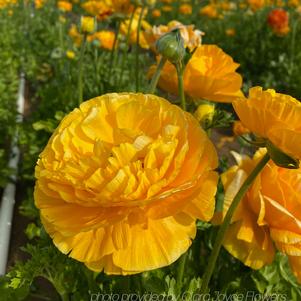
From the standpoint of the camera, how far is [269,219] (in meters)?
0.80

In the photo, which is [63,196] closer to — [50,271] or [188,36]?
[50,271]

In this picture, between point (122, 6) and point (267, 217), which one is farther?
point (122, 6)

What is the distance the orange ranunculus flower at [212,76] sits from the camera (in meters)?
1.04

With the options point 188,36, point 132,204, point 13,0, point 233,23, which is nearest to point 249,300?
point 132,204

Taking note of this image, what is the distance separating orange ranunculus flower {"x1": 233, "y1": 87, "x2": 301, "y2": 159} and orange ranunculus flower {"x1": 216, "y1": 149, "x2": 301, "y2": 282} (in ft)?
0.51

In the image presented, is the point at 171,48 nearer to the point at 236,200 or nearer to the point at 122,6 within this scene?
the point at 236,200

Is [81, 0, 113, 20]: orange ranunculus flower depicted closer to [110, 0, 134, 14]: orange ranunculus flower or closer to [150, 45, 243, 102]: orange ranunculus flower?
[110, 0, 134, 14]: orange ranunculus flower

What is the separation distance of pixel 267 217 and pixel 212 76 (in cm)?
37

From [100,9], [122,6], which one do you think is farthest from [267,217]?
[100,9]

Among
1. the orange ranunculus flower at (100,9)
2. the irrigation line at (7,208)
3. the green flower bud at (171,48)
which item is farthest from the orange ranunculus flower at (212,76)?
the orange ranunculus flower at (100,9)

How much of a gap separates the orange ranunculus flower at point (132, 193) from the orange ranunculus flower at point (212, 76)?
364 mm

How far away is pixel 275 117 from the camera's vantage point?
64cm

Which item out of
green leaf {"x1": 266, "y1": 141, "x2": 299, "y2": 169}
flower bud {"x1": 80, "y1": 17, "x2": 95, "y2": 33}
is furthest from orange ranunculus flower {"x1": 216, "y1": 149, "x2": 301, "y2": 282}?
flower bud {"x1": 80, "y1": 17, "x2": 95, "y2": 33}

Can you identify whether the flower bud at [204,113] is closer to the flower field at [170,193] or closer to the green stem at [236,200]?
the flower field at [170,193]
